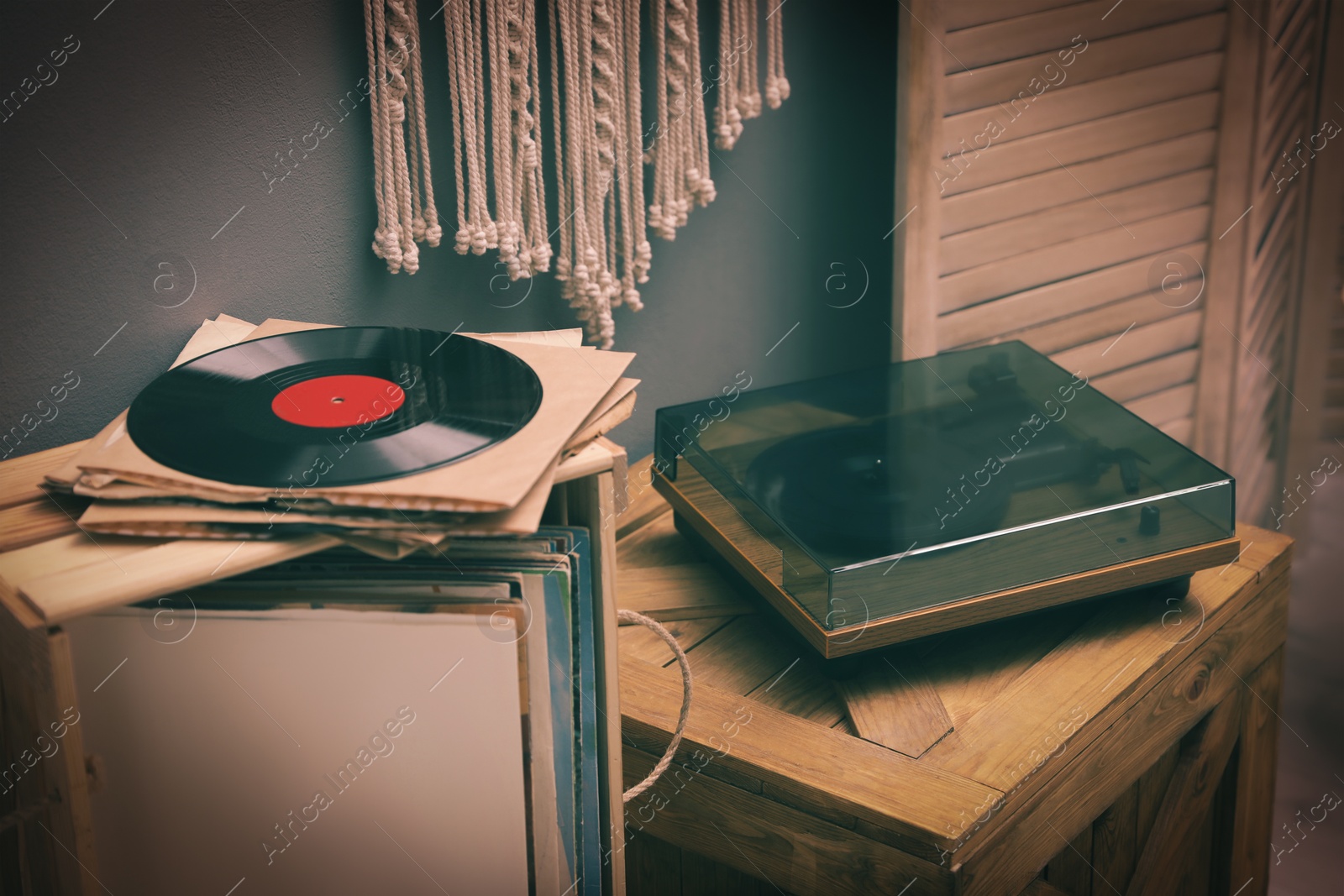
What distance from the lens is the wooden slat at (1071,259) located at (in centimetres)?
149

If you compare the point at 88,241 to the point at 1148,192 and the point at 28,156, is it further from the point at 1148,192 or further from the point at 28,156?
the point at 1148,192

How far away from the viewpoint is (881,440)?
1185mm

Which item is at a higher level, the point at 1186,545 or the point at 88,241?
the point at 88,241

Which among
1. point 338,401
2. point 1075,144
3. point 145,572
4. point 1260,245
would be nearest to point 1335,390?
point 1260,245

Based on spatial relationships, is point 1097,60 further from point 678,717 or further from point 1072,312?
point 678,717

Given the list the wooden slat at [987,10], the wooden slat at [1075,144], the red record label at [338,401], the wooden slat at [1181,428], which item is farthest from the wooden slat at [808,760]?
the wooden slat at [1181,428]

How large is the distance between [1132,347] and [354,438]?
4.26 ft

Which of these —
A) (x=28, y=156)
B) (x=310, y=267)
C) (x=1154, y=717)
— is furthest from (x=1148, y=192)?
(x=28, y=156)

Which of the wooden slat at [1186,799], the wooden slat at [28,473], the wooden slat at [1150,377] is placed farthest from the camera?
the wooden slat at [1150,377]

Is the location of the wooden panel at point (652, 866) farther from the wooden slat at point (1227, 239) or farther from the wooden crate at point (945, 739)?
the wooden slat at point (1227, 239)

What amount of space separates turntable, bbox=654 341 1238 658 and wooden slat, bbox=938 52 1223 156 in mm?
348

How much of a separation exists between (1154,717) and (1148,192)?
82 centimetres

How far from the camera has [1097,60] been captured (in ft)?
4.79

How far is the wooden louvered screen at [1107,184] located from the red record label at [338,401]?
89 centimetres
